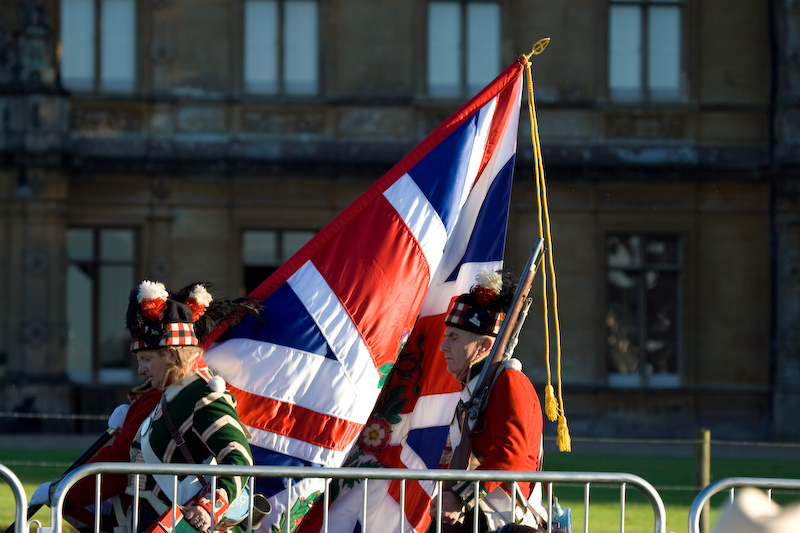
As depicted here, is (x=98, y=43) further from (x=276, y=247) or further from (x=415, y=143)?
(x=415, y=143)

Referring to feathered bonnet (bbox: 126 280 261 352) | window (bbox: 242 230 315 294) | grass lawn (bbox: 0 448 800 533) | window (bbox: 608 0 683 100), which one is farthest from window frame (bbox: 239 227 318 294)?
feathered bonnet (bbox: 126 280 261 352)

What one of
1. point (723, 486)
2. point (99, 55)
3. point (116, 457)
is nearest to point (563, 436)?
point (723, 486)

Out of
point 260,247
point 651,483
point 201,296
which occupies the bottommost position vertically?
point 651,483

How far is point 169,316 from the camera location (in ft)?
13.8

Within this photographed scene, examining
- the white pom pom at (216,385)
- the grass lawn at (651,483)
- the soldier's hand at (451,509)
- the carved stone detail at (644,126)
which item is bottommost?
the grass lawn at (651,483)

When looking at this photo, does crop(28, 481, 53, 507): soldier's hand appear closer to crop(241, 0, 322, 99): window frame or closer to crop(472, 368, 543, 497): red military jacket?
crop(472, 368, 543, 497): red military jacket

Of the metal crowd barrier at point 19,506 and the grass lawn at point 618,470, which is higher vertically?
the metal crowd barrier at point 19,506

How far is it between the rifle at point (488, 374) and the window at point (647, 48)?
11864 millimetres

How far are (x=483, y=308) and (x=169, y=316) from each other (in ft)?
4.37

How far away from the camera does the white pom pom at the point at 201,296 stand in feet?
14.4

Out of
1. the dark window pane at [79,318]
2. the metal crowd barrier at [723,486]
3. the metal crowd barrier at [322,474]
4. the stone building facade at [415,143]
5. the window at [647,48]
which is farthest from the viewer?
the window at [647,48]

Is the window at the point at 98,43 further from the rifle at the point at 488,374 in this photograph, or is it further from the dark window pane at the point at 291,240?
the rifle at the point at 488,374

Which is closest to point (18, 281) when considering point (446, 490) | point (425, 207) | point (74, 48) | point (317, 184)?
point (74, 48)

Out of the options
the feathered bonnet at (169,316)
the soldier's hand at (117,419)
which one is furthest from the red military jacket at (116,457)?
the feathered bonnet at (169,316)
